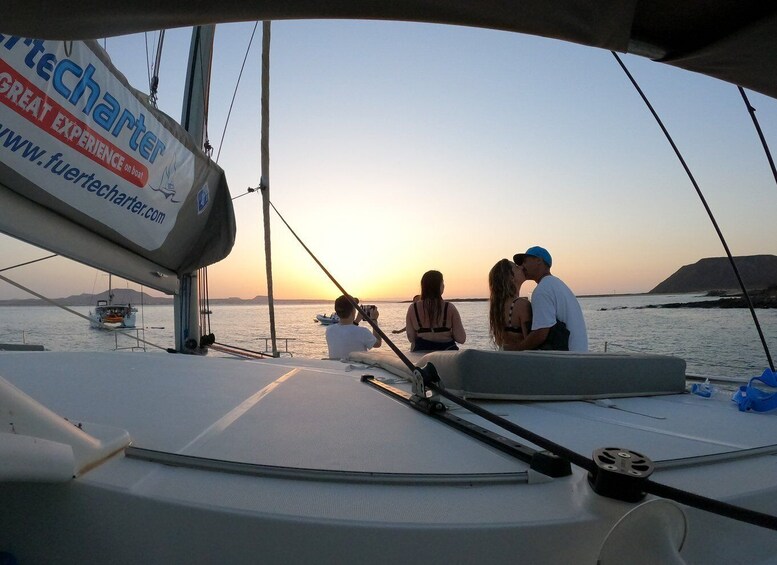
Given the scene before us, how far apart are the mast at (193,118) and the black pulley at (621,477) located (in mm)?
3365

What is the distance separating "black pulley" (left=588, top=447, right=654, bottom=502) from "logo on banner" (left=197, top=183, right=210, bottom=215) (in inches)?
107

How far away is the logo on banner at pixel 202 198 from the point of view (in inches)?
109

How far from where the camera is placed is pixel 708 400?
1.82 meters

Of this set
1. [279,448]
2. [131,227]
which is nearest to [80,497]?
[279,448]

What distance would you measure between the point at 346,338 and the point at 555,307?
6.26 feet

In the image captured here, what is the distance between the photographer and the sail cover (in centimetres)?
158

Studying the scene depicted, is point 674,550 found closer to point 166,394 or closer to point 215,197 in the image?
point 166,394

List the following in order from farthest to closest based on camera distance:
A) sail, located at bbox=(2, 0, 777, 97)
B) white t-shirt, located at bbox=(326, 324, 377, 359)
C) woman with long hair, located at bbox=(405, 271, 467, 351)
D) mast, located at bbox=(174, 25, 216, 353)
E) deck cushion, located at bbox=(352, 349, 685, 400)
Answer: white t-shirt, located at bbox=(326, 324, 377, 359)
mast, located at bbox=(174, 25, 216, 353)
woman with long hair, located at bbox=(405, 271, 467, 351)
deck cushion, located at bbox=(352, 349, 685, 400)
sail, located at bbox=(2, 0, 777, 97)

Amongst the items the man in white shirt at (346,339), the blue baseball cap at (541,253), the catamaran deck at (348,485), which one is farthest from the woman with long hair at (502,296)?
the catamaran deck at (348,485)

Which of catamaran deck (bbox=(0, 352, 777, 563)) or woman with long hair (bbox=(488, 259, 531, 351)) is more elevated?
woman with long hair (bbox=(488, 259, 531, 351))

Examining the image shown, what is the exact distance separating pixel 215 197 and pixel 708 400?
10.1ft

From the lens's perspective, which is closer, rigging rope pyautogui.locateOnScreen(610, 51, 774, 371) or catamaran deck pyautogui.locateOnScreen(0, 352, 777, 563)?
catamaran deck pyautogui.locateOnScreen(0, 352, 777, 563)

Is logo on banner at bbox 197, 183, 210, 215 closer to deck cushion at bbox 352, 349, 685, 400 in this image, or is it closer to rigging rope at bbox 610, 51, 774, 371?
deck cushion at bbox 352, 349, 685, 400

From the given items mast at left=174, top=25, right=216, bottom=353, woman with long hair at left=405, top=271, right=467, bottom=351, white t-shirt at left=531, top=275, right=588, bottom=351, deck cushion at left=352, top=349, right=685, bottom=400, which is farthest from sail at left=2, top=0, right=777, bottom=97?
mast at left=174, top=25, right=216, bottom=353
